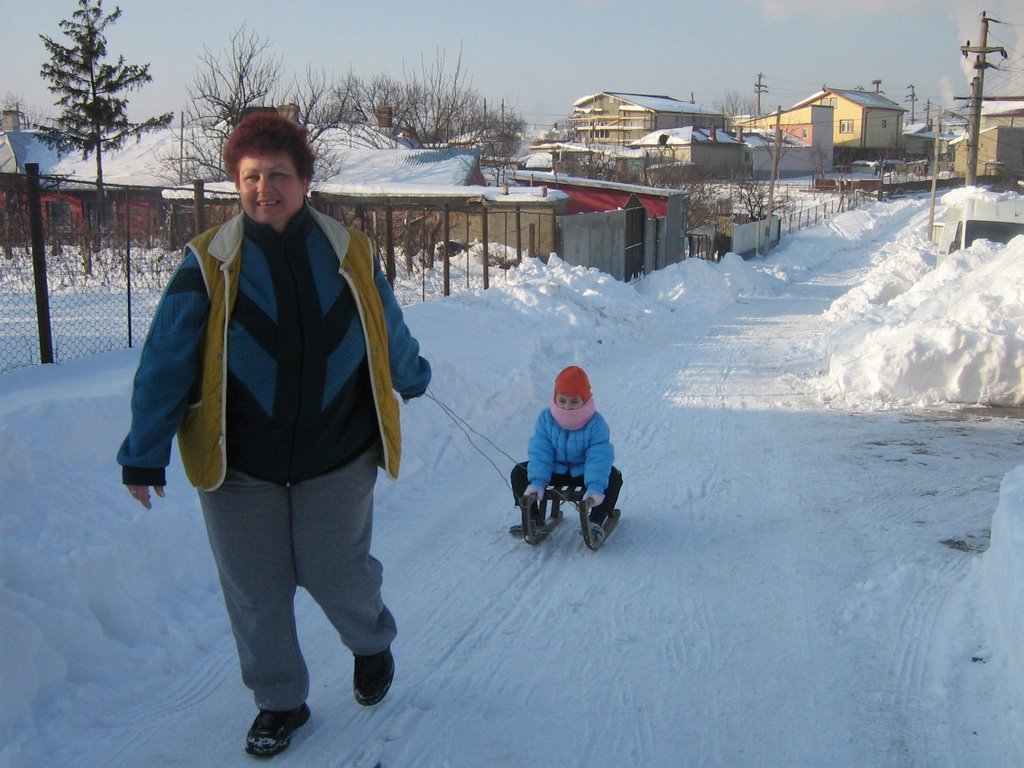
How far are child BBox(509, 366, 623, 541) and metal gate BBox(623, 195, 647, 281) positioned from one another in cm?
1842

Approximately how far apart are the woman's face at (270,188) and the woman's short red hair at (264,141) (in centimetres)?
2

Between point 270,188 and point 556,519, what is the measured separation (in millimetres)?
3285

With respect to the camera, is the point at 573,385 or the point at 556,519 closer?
the point at 573,385

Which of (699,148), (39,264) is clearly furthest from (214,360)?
(699,148)

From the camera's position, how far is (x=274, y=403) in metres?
2.91

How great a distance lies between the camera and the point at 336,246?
3033 millimetres

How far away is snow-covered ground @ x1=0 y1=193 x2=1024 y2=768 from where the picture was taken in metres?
3.32

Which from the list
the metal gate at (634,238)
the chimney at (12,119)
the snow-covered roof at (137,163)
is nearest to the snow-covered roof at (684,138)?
the snow-covered roof at (137,163)

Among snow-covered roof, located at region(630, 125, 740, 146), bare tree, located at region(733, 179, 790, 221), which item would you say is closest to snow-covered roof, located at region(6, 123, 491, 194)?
bare tree, located at region(733, 179, 790, 221)

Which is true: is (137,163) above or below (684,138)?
below

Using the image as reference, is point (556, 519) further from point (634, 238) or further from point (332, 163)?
point (332, 163)

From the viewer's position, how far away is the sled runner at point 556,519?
17.2ft

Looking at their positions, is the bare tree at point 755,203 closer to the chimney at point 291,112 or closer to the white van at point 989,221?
the white van at point 989,221

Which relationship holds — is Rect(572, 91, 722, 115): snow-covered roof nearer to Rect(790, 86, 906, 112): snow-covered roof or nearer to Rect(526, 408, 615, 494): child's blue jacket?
Rect(790, 86, 906, 112): snow-covered roof
